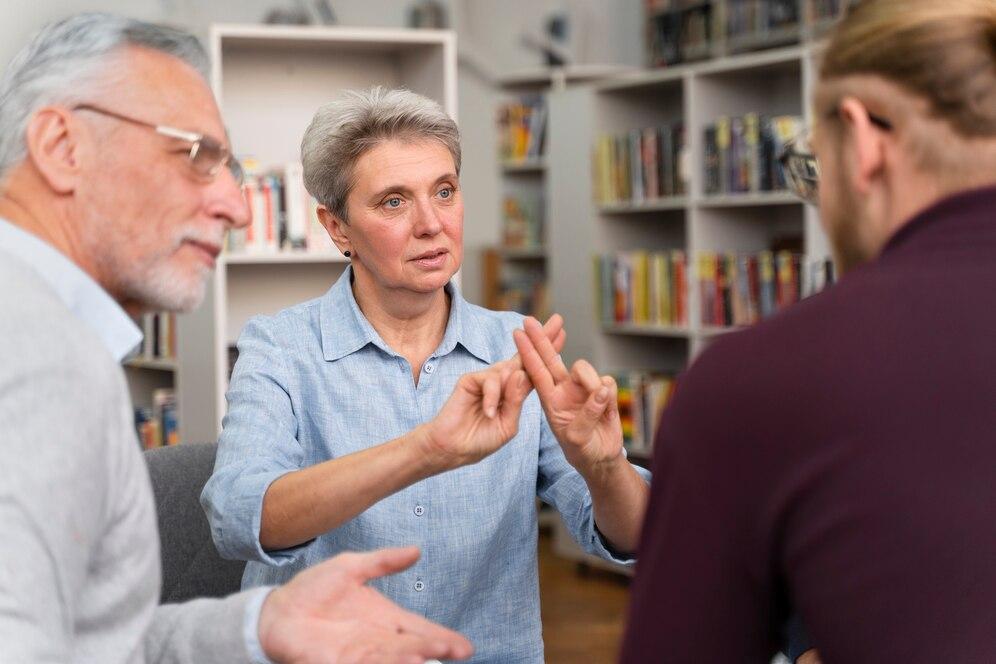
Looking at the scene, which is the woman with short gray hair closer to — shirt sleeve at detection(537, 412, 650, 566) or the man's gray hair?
shirt sleeve at detection(537, 412, 650, 566)

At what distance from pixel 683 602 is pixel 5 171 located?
0.75m

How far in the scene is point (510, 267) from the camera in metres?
7.43

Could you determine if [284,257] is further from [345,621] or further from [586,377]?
[345,621]

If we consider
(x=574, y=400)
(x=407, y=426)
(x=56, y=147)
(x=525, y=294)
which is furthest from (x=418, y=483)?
(x=525, y=294)

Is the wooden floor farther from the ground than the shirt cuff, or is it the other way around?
the shirt cuff

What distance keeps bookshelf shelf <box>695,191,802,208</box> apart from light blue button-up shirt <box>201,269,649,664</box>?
3163 millimetres

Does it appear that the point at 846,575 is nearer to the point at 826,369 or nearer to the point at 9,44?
the point at 826,369

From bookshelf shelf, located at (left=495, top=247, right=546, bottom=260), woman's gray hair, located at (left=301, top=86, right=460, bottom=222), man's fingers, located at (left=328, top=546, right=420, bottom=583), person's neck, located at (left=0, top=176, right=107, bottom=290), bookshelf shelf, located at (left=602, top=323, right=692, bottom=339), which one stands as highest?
bookshelf shelf, located at (left=495, top=247, right=546, bottom=260)

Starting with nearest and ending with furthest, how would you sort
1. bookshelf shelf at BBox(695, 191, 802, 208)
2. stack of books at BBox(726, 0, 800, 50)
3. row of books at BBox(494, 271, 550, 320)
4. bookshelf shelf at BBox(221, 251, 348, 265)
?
A: bookshelf shelf at BBox(221, 251, 348, 265) < bookshelf shelf at BBox(695, 191, 802, 208) < stack of books at BBox(726, 0, 800, 50) < row of books at BBox(494, 271, 550, 320)

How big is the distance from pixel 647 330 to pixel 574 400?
3945 mm

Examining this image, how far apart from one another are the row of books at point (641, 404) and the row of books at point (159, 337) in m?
2.00

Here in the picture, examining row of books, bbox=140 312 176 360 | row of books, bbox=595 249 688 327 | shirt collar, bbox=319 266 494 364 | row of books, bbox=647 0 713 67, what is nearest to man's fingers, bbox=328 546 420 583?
shirt collar, bbox=319 266 494 364

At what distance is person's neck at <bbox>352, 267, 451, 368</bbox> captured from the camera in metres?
1.99

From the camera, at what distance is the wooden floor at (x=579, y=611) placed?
4523 mm
